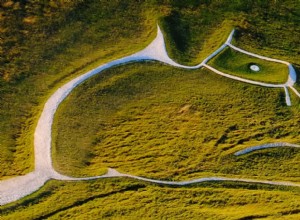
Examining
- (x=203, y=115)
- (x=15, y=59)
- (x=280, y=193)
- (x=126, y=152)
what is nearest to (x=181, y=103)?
(x=203, y=115)

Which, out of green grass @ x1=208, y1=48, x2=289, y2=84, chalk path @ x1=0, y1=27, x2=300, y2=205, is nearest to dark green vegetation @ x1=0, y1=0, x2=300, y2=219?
chalk path @ x1=0, y1=27, x2=300, y2=205

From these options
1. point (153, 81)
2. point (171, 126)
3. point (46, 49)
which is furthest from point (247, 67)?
point (46, 49)

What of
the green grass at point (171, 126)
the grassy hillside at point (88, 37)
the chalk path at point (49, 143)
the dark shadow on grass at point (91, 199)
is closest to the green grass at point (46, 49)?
the grassy hillside at point (88, 37)

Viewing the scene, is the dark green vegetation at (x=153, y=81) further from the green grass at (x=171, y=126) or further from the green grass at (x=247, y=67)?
the green grass at (x=247, y=67)

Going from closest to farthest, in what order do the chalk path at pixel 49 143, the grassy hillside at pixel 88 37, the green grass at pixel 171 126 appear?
1. the chalk path at pixel 49 143
2. the grassy hillside at pixel 88 37
3. the green grass at pixel 171 126

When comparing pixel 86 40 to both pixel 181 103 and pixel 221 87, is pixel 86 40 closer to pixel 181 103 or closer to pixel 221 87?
pixel 181 103
